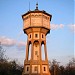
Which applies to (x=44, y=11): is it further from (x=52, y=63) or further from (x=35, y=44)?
(x=52, y=63)

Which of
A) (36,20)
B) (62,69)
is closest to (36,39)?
(36,20)

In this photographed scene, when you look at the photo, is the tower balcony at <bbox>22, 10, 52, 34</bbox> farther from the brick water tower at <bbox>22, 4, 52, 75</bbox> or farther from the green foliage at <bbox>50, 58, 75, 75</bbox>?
the green foliage at <bbox>50, 58, 75, 75</bbox>

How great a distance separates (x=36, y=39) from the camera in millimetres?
27641

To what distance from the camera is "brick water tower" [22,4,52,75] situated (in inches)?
1046

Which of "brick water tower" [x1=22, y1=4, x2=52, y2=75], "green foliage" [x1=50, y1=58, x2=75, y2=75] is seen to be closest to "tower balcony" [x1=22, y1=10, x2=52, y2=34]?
"brick water tower" [x1=22, y1=4, x2=52, y2=75]

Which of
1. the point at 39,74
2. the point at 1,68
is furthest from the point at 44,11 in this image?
the point at 1,68

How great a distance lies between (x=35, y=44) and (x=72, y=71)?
21.7 m

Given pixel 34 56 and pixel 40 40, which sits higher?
pixel 40 40

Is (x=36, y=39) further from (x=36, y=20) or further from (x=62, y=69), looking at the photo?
(x=62, y=69)

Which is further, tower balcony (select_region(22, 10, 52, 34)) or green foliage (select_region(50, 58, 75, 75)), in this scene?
green foliage (select_region(50, 58, 75, 75))

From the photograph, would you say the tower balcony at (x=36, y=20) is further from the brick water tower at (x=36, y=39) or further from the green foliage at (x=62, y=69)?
the green foliage at (x=62, y=69)

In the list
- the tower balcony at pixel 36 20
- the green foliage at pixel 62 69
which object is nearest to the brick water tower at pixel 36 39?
the tower balcony at pixel 36 20

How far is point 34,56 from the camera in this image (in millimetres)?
27766

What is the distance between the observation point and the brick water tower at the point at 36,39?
87.2ft
